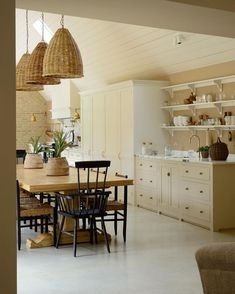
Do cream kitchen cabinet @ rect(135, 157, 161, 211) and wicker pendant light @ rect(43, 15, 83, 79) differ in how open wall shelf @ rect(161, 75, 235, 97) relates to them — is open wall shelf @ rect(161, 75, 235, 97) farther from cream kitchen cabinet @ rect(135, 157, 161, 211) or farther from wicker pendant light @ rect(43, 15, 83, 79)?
wicker pendant light @ rect(43, 15, 83, 79)

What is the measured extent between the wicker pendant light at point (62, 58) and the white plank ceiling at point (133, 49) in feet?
7.87

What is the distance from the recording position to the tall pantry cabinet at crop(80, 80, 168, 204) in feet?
26.4

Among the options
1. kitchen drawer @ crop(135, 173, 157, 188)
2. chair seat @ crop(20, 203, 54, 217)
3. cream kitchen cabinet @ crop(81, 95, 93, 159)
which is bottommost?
chair seat @ crop(20, 203, 54, 217)

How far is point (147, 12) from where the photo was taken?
11.4ft

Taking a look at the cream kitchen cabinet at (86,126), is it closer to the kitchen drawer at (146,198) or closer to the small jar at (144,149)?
the small jar at (144,149)

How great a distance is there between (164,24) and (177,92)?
4310 mm

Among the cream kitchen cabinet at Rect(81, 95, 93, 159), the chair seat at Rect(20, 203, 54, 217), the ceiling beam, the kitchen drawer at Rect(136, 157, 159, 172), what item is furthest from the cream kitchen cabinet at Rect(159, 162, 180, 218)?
the ceiling beam

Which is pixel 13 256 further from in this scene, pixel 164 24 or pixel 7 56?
pixel 164 24

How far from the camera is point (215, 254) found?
216 centimetres

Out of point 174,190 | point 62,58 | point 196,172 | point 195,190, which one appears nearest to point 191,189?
point 195,190

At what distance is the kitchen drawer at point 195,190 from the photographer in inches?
244

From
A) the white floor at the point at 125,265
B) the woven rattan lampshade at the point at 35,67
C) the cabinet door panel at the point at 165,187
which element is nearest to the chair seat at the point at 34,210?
the white floor at the point at 125,265

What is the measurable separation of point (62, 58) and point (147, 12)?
138 cm

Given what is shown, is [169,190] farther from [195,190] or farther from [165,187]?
[195,190]
